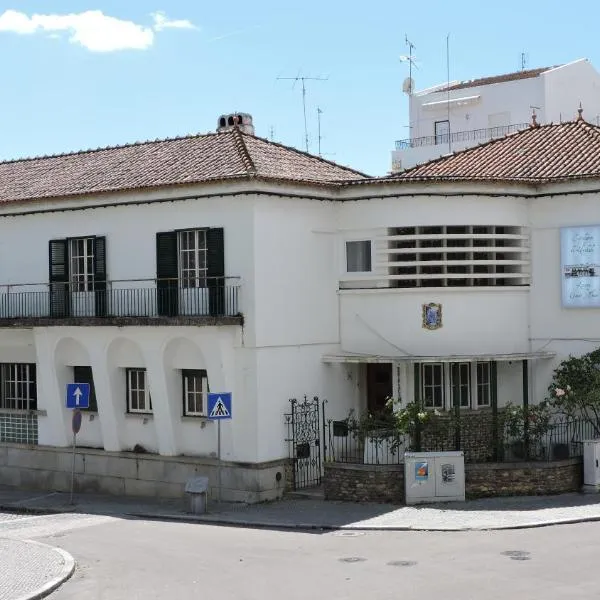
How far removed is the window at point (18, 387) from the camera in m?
30.9

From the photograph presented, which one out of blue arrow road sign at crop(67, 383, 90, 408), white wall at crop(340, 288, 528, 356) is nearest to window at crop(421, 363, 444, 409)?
white wall at crop(340, 288, 528, 356)

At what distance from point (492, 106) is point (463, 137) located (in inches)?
91.9

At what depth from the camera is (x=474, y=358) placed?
84.6ft

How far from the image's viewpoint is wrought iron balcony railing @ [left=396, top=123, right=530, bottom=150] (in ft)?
186

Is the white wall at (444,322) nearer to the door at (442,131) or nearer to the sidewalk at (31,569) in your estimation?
the sidewalk at (31,569)

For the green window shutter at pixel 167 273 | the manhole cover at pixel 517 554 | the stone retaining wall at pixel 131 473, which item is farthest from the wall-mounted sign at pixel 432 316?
the manhole cover at pixel 517 554

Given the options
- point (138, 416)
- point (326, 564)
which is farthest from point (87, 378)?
point (326, 564)

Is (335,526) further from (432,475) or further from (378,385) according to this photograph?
(378,385)

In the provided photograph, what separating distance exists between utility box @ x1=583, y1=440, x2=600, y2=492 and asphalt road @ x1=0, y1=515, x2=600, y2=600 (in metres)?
3.25

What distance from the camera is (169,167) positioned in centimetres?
2841

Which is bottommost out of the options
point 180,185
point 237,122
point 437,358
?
point 437,358

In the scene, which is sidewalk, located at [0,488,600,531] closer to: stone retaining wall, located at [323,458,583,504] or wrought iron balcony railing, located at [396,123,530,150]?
stone retaining wall, located at [323,458,583,504]

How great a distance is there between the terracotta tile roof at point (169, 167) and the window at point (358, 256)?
173 cm

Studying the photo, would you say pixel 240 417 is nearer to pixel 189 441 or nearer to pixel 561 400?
pixel 189 441
